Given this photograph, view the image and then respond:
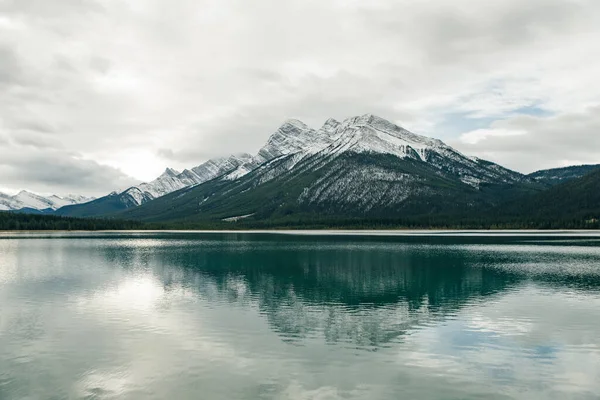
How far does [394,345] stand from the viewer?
4016 centimetres

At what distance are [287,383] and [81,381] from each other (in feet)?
45.4

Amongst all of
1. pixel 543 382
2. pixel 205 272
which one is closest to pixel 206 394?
pixel 543 382

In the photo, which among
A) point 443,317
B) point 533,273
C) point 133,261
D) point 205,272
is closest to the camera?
point 443,317

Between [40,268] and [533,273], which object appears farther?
[40,268]

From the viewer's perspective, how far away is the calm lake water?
30703 millimetres

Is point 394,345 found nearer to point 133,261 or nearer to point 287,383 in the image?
point 287,383

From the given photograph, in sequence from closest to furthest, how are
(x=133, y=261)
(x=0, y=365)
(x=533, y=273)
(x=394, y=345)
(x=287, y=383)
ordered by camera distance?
1. (x=287, y=383)
2. (x=0, y=365)
3. (x=394, y=345)
4. (x=533, y=273)
5. (x=133, y=261)

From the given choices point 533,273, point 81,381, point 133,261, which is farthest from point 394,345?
point 133,261

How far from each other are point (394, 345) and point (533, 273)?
57.6m

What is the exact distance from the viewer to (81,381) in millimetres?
31531

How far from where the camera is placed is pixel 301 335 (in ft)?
144

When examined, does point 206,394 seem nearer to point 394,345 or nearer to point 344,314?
point 394,345

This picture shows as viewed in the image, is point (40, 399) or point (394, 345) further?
point (394, 345)

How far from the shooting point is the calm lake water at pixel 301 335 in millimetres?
Result: 30703
